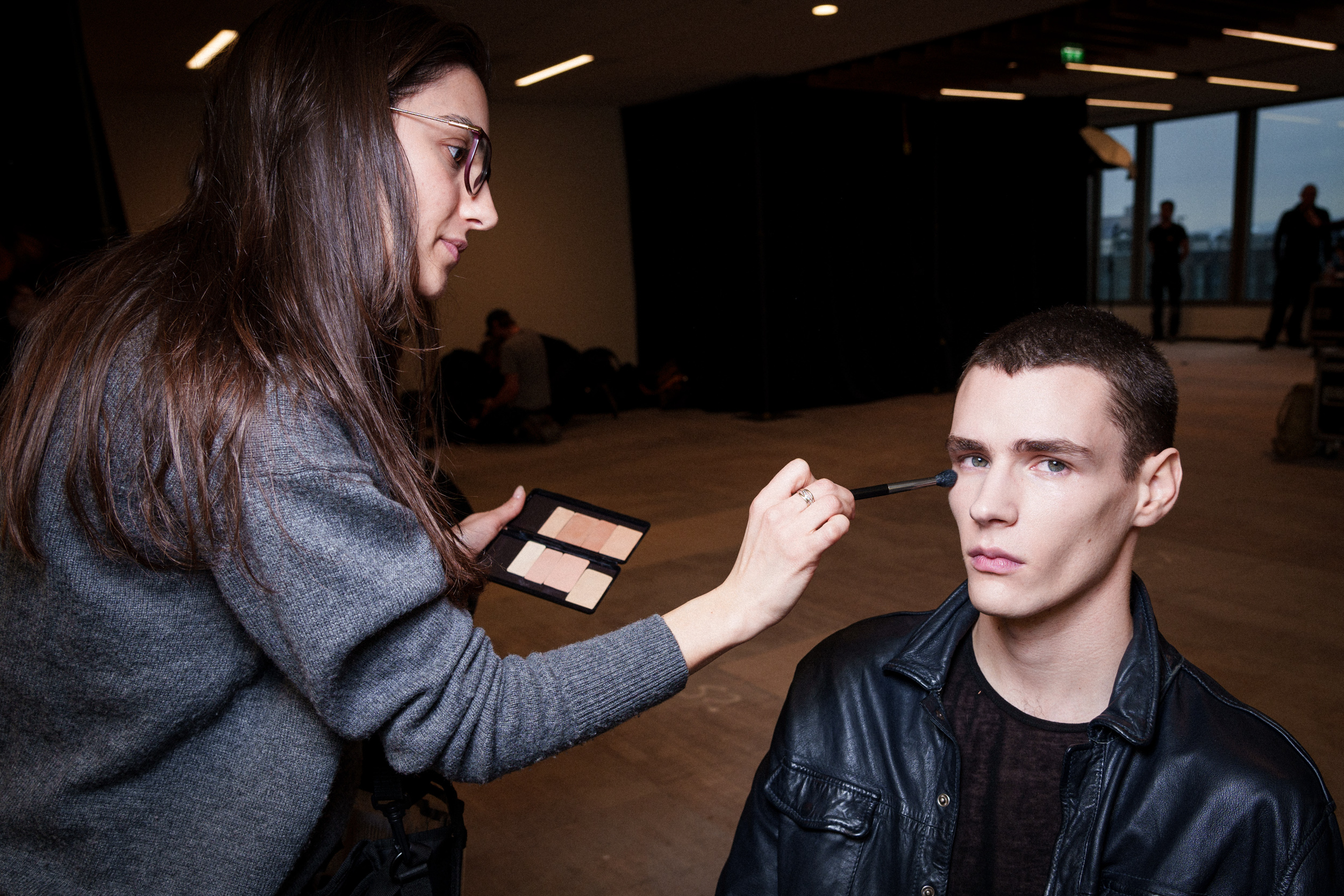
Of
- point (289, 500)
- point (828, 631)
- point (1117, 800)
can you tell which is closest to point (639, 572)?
point (828, 631)

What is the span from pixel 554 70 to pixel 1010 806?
6858 millimetres

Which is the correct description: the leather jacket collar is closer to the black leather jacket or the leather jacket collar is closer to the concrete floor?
the black leather jacket

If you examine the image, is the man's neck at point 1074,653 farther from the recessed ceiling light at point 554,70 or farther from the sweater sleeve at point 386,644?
the recessed ceiling light at point 554,70

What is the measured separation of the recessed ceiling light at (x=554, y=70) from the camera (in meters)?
6.86

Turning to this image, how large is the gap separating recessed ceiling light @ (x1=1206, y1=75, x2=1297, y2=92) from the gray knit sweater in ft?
33.7

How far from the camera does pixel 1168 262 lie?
1148cm

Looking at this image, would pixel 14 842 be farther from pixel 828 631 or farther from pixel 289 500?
pixel 828 631

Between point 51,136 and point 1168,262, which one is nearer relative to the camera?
point 51,136

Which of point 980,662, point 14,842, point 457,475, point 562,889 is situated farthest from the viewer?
point 457,475

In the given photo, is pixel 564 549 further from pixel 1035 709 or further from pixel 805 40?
pixel 805 40

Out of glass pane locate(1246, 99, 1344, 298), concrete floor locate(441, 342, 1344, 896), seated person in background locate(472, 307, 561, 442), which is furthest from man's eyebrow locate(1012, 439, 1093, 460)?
glass pane locate(1246, 99, 1344, 298)

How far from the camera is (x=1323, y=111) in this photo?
1110 cm

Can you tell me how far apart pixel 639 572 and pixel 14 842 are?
10.6 ft

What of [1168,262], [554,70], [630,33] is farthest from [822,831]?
[1168,262]
